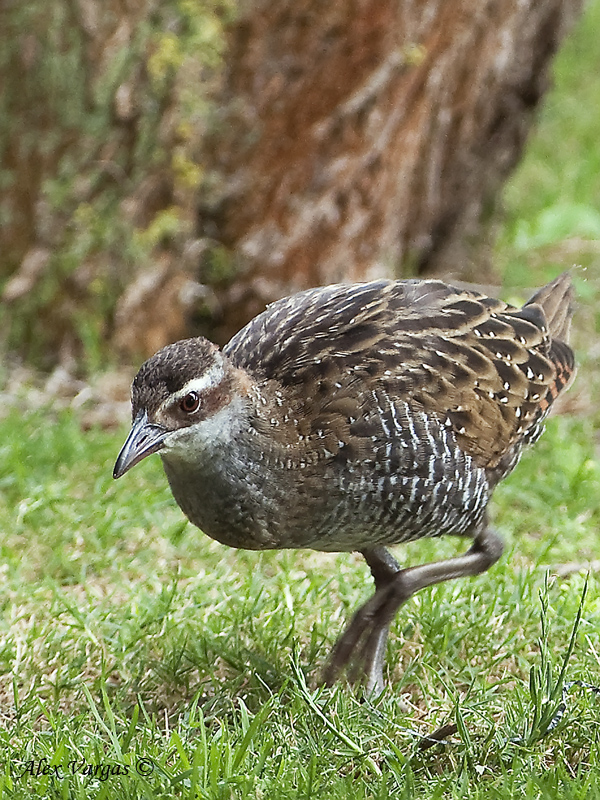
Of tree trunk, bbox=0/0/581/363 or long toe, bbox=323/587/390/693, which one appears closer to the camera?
long toe, bbox=323/587/390/693

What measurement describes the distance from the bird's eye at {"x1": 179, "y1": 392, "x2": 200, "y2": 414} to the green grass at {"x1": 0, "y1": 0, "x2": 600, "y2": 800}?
0.85 meters

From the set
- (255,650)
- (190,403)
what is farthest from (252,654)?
(190,403)

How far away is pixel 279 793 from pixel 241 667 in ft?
3.11

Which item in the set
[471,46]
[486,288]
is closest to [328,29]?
[471,46]

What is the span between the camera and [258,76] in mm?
6531

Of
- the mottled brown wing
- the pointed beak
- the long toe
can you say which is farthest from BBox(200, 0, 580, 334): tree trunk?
the pointed beak

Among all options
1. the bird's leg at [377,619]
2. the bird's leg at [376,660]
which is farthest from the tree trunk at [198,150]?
the bird's leg at [377,619]

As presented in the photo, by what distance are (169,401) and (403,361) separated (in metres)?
0.85

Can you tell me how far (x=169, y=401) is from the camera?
3547 millimetres

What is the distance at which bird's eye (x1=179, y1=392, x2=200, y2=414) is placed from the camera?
11.7ft

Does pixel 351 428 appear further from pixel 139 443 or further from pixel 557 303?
pixel 557 303

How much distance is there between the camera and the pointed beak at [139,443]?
3480 mm

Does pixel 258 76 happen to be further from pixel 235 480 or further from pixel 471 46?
pixel 235 480

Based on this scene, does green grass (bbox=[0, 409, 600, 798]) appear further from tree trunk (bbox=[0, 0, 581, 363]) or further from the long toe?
tree trunk (bbox=[0, 0, 581, 363])
